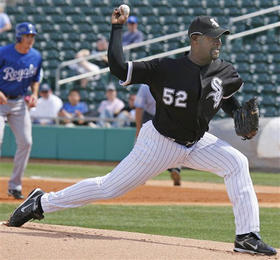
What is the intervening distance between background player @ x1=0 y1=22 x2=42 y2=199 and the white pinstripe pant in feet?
11.3

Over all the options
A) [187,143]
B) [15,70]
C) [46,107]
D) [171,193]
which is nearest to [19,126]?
[15,70]

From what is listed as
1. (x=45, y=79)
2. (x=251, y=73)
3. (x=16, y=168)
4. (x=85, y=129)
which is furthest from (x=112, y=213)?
(x=45, y=79)

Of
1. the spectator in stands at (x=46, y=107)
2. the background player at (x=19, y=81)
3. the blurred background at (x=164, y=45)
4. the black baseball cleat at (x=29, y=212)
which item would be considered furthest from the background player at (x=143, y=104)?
the spectator in stands at (x=46, y=107)

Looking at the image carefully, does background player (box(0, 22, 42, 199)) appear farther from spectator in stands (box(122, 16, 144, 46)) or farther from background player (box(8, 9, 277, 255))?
spectator in stands (box(122, 16, 144, 46))

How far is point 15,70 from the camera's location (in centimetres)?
905

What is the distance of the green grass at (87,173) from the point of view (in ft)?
44.9

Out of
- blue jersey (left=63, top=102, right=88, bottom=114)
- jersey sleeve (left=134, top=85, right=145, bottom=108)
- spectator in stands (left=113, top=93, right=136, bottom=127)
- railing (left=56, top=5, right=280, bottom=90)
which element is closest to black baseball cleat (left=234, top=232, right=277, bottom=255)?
jersey sleeve (left=134, top=85, right=145, bottom=108)

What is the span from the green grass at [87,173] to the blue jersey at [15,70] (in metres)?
4.58

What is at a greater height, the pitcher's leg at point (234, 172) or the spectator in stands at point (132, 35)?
the spectator in stands at point (132, 35)

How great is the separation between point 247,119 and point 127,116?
34.7ft

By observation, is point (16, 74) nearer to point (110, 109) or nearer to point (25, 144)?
point (25, 144)

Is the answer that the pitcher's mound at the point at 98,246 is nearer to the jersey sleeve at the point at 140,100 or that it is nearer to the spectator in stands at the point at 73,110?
the jersey sleeve at the point at 140,100

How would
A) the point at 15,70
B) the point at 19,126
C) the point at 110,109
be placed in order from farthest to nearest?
the point at 110,109, the point at 19,126, the point at 15,70

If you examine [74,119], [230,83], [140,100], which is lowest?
[74,119]
